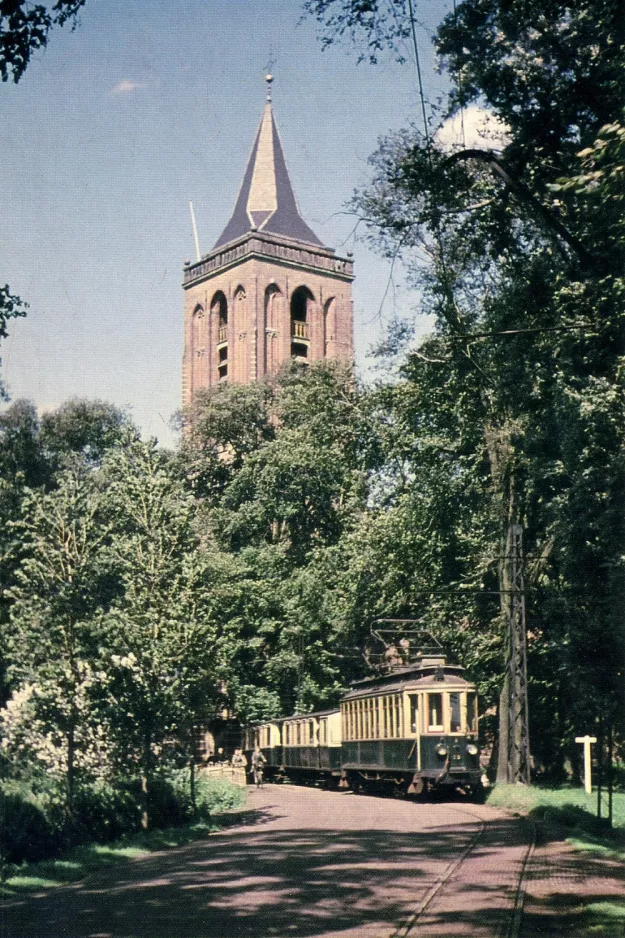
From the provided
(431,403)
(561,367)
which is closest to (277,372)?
(431,403)

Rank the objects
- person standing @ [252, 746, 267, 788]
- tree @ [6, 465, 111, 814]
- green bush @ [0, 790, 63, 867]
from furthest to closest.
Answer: person standing @ [252, 746, 267, 788]
tree @ [6, 465, 111, 814]
green bush @ [0, 790, 63, 867]

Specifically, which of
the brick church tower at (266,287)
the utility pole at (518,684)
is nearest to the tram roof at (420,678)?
the utility pole at (518,684)

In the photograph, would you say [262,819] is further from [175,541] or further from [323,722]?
[323,722]

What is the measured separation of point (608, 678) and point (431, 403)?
15857 mm

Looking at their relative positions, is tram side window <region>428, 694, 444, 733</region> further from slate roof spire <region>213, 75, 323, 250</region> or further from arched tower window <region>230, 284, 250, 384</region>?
slate roof spire <region>213, 75, 323, 250</region>

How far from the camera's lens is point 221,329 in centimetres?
7344

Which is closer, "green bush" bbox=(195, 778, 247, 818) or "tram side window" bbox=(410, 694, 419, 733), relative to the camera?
"green bush" bbox=(195, 778, 247, 818)

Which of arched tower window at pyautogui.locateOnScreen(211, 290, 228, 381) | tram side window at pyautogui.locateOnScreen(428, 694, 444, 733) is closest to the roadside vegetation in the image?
tram side window at pyautogui.locateOnScreen(428, 694, 444, 733)

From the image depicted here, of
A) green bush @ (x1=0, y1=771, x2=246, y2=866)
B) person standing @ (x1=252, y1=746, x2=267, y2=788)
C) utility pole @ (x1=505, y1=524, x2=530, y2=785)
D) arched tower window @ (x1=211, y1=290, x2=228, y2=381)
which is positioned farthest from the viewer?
arched tower window @ (x1=211, y1=290, x2=228, y2=381)

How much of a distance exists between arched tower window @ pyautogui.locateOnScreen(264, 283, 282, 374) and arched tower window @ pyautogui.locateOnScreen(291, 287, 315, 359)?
5.55 feet

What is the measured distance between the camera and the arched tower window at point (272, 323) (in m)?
70.1

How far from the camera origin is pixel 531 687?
3541cm

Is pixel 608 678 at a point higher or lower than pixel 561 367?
lower

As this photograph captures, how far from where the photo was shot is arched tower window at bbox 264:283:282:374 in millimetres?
70125
